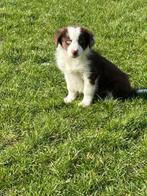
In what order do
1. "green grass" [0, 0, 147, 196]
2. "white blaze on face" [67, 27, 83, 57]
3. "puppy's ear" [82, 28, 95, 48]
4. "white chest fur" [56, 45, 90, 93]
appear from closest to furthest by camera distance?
"green grass" [0, 0, 147, 196]
"white blaze on face" [67, 27, 83, 57]
"puppy's ear" [82, 28, 95, 48]
"white chest fur" [56, 45, 90, 93]

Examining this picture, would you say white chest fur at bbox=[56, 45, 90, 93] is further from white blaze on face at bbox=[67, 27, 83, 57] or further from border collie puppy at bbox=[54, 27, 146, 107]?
white blaze on face at bbox=[67, 27, 83, 57]

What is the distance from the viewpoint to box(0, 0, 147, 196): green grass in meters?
5.38

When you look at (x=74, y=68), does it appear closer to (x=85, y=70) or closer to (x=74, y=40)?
(x=85, y=70)

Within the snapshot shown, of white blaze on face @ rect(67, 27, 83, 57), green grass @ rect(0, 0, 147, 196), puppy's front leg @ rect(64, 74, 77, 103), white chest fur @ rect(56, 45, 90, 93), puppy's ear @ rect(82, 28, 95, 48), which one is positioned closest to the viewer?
green grass @ rect(0, 0, 147, 196)

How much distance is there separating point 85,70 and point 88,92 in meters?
0.35

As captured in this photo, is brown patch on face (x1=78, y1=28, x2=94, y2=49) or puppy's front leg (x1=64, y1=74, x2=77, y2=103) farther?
puppy's front leg (x1=64, y1=74, x2=77, y2=103)

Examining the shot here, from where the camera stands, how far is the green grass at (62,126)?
212 inches

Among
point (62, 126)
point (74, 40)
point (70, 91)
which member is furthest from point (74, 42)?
point (62, 126)

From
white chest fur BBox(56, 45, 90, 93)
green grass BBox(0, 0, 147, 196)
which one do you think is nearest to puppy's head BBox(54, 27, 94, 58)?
white chest fur BBox(56, 45, 90, 93)

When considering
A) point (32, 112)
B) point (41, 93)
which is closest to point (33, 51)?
point (41, 93)

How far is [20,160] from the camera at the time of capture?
5738 mm

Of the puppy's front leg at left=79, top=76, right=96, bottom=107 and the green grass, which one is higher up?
the puppy's front leg at left=79, top=76, right=96, bottom=107

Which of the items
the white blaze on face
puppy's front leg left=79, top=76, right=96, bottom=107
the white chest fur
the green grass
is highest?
the white blaze on face

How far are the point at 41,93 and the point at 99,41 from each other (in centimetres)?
273
